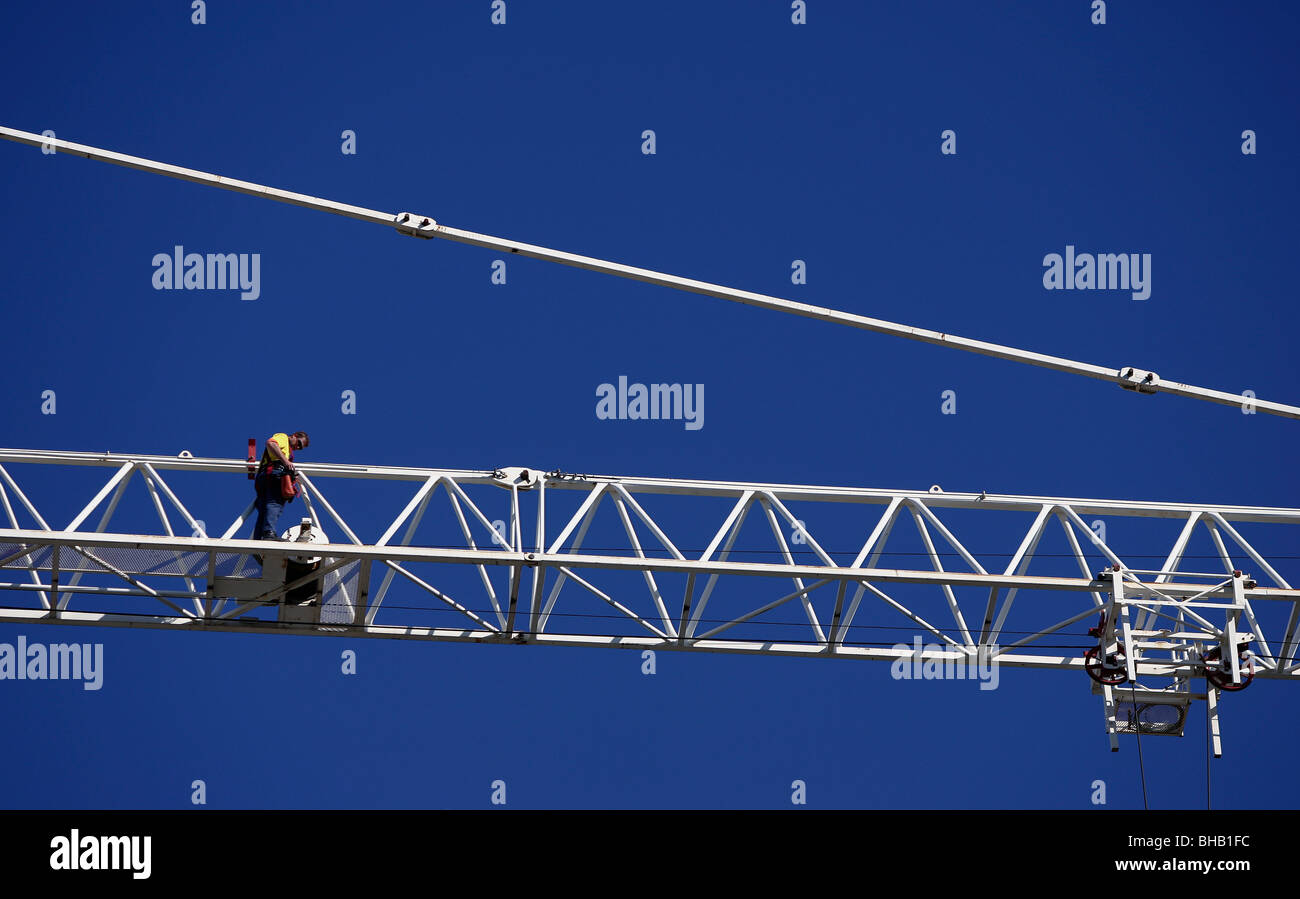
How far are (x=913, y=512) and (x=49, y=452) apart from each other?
42.2 feet

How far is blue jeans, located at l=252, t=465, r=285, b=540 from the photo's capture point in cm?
2641

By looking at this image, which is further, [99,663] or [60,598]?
[99,663]

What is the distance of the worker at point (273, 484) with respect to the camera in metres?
26.4

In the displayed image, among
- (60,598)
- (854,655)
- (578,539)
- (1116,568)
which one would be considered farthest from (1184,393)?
(60,598)

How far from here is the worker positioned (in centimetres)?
2642

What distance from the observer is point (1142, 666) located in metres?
26.1

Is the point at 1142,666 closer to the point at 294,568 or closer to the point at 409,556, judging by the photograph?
the point at 409,556

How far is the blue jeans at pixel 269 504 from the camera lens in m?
26.4

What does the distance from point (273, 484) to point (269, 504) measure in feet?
0.97

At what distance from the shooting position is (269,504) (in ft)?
86.9

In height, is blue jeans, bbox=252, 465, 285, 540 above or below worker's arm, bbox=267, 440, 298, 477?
below

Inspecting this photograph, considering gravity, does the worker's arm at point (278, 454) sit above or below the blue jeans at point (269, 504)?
above

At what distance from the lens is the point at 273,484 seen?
26.6 meters

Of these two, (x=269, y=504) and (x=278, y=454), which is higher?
(x=278, y=454)
